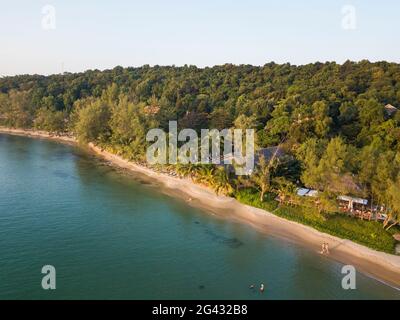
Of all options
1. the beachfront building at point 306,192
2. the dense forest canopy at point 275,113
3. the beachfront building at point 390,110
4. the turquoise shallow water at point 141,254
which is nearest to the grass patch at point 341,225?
the beachfront building at point 306,192

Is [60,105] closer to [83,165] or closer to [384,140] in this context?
[83,165]

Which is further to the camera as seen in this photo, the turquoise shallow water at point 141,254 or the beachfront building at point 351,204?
the beachfront building at point 351,204

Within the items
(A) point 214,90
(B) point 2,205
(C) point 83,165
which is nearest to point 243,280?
(B) point 2,205

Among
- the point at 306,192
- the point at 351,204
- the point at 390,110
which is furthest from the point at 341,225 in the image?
the point at 390,110

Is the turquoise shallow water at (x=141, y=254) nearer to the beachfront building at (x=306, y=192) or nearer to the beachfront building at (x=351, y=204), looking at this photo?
the beachfront building at (x=306, y=192)
